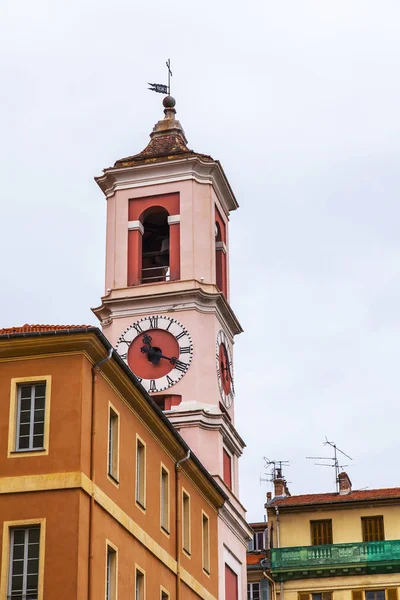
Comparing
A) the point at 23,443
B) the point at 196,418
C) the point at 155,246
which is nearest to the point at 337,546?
the point at 196,418

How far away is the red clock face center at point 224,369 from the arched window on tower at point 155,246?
11.9 feet

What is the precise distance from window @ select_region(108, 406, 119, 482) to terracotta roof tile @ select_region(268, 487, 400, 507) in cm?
3227

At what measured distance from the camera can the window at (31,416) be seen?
3347 cm

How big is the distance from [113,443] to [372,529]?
33162 mm

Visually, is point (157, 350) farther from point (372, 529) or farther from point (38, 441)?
point (38, 441)

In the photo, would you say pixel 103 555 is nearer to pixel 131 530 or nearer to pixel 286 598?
pixel 131 530

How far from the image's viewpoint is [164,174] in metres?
56.7

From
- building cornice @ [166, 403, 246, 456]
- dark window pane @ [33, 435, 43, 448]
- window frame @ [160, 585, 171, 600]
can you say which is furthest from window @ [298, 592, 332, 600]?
dark window pane @ [33, 435, 43, 448]

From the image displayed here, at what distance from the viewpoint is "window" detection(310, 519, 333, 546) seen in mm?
67188

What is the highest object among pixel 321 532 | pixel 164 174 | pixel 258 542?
pixel 164 174

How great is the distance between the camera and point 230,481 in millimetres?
53812

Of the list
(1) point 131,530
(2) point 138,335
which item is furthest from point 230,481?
(1) point 131,530

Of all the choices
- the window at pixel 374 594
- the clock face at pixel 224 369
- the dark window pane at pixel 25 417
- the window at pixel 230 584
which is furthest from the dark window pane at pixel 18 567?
the window at pixel 374 594

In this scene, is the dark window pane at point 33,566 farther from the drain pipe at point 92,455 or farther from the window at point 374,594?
the window at point 374,594
